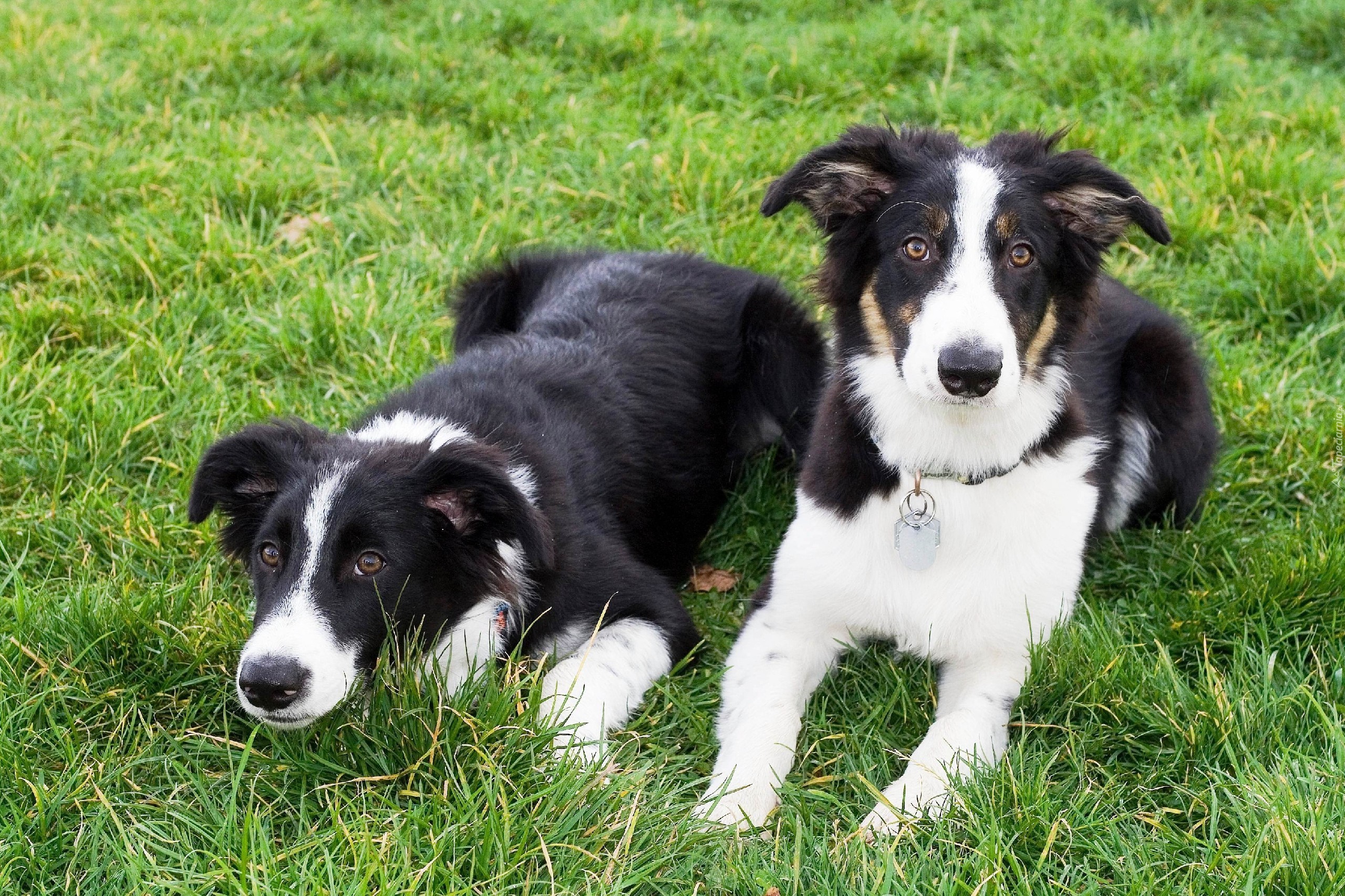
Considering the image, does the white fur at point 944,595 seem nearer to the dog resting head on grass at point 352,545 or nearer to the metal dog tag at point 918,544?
the metal dog tag at point 918,544

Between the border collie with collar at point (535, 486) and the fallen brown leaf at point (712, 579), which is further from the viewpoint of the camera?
the fallen brown leaf at point (712, 579)

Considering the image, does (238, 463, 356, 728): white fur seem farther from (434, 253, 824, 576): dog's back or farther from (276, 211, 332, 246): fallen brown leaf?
(276, 211, 332, 246): fallen brown leaf

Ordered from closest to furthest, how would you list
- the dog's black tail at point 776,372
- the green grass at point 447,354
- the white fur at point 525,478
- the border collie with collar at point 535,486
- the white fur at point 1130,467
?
the green grass at point 447,354 < the border collie with collar at point 535,486 < the white fur at point 525,478 < the white fur at point 1130,467 < the dog's black tail at point 776,372

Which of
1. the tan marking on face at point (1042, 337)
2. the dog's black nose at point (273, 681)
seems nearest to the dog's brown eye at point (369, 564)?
the dog's black nose at point (273, 681)

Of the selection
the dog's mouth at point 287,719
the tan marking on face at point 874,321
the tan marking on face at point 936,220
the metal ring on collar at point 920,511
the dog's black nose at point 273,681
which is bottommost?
the dog's mouth at point 287,719

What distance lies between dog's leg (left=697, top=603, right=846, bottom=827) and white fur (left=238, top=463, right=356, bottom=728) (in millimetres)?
905

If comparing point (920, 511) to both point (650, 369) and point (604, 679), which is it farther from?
point (650, 369)

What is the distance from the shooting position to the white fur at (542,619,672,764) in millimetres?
3260

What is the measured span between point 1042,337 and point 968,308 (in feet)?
1.46

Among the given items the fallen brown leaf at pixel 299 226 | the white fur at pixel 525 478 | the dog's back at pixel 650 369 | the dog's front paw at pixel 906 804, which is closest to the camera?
the dog's front paw at pixel 906 804

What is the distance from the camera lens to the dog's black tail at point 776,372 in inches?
182

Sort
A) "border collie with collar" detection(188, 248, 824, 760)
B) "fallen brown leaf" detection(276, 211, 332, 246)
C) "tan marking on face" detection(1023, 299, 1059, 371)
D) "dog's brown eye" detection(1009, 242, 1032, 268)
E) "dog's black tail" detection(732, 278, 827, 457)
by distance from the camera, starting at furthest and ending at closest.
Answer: "fallen brown leaf" detection(276, 211, 332, 246) → "dog's black tail" detection(732, 278, 827, 457) → "tan marking on face" detection(1023, 299, 1059, 371) → "dog's brown eye" detection(1009, 242, 1032, 268) → "border collie with collar" detection(188, 248, 824, 760)

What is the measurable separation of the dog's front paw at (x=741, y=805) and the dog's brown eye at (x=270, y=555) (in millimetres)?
1181

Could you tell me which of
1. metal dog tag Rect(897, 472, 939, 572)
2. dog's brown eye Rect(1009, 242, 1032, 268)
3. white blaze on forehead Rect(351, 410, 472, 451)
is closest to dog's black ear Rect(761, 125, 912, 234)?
dog's brown eye Rect(1009, 242, 1032, 268)
